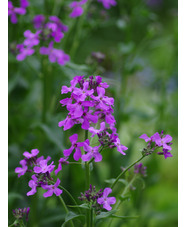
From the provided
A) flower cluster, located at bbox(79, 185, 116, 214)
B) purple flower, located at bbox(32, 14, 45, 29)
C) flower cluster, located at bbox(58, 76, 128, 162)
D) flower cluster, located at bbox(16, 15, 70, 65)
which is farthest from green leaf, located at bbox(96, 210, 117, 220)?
purple flower, located at bbox(32, 14, 45, 29)

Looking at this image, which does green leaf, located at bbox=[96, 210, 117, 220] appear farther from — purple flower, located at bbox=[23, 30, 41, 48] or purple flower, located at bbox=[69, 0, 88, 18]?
purple flower, located at bbox=[69, 0, 88, 18]

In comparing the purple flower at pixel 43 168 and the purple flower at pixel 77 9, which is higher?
the purple flower at pixel 77 9

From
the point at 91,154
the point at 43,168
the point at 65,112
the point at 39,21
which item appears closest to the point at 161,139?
the point at 91,154

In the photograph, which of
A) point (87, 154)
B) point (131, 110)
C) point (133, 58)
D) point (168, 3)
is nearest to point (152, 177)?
point (131, 110)

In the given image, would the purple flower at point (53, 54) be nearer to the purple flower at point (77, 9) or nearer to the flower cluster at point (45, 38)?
the flower cluster at point (45, 38)

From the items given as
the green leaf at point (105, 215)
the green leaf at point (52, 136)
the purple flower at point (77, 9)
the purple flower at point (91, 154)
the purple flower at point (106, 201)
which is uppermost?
the purple flower at point (77, 9)

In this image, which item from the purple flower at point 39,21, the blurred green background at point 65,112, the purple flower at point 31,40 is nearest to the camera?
the purple flower at point 31,40

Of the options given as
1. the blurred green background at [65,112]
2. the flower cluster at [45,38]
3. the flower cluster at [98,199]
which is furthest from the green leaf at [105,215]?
the flower cluster at [45,38]

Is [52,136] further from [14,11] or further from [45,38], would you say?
[14,11]
